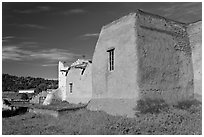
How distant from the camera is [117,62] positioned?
1151 centimetres

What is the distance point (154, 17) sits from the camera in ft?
37.9

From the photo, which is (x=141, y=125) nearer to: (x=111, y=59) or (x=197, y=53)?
(x=111, y=59)

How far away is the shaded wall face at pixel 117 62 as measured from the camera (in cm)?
1065

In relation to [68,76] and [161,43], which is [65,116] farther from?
[68,76]

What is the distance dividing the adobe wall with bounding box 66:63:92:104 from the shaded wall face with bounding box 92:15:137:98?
5350mm

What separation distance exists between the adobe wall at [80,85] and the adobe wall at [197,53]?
828cm

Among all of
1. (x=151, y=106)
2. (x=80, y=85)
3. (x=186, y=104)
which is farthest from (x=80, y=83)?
(x=151, y=106)

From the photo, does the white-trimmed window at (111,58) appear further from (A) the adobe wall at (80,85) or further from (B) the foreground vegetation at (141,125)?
(A) the adobe wall at (80,85)

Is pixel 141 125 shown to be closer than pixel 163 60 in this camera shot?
Yes

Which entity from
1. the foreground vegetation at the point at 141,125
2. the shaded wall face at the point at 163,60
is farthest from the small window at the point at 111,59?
the foreground vegetation at the point at 141,125

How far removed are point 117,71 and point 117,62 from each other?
45 centimetres

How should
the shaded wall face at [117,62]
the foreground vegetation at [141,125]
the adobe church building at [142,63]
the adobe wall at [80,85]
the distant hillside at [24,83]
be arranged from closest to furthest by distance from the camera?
the foreground vegetation at [141,125]
the adobe church building at [142,63]
the shaded wall face at [117,62]
the adobe wall at [80,85]
the distant hillside at [24,83]

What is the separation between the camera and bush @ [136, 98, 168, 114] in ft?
32.0

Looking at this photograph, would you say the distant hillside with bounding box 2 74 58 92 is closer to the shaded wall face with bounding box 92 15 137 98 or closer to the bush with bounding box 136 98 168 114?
the shaded wall face with bounding box 92 15 137 98
